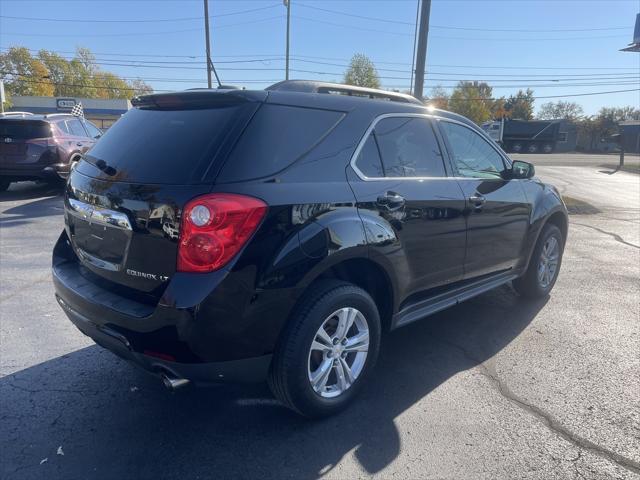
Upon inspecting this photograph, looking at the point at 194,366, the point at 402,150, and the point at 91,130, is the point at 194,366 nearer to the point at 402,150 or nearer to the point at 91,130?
the point at 402,150

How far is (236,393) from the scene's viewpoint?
3.20m

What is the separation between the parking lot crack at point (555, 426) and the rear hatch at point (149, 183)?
230 cm

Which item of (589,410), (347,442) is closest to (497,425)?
(589,410)

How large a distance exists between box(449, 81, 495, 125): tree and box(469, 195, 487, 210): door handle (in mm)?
66214

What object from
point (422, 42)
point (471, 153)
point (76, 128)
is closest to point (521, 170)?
point (471, 153)

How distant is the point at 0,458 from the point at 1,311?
7.66 feet

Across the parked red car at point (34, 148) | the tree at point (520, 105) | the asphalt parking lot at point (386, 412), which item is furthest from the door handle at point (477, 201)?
the tree at point (520, 105)

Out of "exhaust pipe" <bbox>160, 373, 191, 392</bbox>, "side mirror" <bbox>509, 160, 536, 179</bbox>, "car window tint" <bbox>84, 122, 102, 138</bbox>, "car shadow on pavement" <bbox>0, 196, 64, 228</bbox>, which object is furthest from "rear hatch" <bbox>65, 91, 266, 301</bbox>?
"car window tint" <bbox>84, 122, 102, 138</bbox>

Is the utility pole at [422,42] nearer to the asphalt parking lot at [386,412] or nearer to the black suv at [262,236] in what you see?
the asphalt parking lot at [386,412]

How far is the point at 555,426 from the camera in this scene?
9.53ft

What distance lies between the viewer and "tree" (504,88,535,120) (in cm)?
7731

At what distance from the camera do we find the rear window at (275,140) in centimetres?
249

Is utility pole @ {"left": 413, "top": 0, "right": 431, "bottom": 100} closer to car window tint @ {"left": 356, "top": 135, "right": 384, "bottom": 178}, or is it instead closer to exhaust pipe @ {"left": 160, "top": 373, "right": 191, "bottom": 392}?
car window tint @ {"left": 356, "top": 135, "right": 384, "bottom": 178}

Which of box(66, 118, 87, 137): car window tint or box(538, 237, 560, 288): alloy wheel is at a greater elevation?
box(66, 118, 87, 137): car window tint
